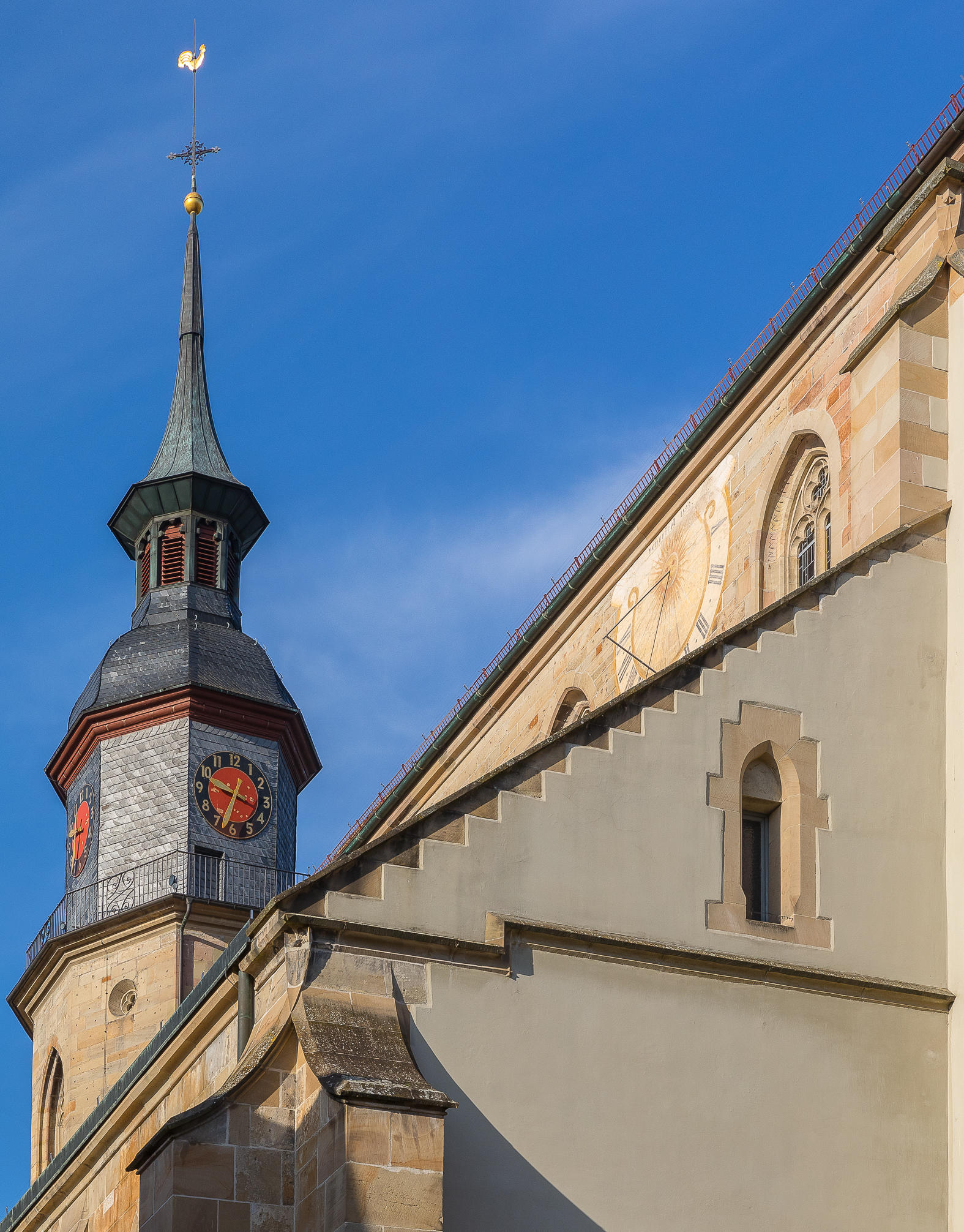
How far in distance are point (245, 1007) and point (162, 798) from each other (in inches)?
948

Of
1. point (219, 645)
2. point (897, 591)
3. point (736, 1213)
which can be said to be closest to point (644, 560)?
point (897, 591)

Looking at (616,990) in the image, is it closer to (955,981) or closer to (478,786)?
(478,786)

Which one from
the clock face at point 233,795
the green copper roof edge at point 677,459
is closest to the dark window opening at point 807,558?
the green copper roof edge at point 677,459

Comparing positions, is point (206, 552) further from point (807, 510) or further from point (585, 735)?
point (585, 735)

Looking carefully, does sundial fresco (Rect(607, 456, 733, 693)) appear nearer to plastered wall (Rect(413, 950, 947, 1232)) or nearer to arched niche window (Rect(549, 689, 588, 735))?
arched niche window (Rect(549, 689, 588, 735))

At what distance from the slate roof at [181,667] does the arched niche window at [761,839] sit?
79.8ft

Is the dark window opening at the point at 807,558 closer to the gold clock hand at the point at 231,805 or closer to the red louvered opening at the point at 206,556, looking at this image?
the gold clock hand at the point at 231,805

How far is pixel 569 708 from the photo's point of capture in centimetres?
2553

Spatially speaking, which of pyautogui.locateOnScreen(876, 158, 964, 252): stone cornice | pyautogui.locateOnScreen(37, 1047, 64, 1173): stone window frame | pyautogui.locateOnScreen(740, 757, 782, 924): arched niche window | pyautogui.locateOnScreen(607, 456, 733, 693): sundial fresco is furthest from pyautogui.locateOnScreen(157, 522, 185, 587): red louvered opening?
pyautogui.locateOnScreen(740, 757, 782, 924): arched niche window

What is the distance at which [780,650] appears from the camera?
16016mm

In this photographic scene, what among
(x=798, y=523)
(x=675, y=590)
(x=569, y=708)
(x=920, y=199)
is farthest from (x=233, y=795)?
(x=920, y=199)

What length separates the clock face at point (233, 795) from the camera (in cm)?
3841

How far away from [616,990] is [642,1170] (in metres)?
1.12

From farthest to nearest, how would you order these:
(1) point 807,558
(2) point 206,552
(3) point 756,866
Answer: (2) point 206,552 → (1) point 807,558 → (3) point 756,866
